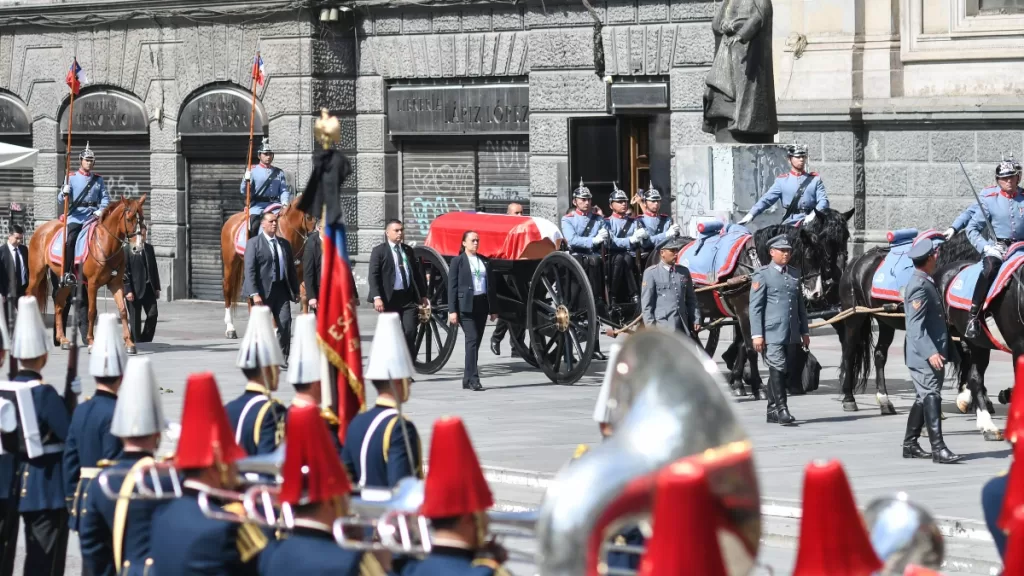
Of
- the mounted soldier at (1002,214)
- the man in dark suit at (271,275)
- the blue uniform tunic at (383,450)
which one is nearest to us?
the blue uniform tunic at (383,450)

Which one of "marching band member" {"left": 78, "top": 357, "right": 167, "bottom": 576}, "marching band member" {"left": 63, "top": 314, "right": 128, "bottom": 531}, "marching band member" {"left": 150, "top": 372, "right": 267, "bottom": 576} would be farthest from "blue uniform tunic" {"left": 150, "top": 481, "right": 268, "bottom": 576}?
"marching band member" {"left": 63, "top": 314, "right": 128, "bottom": 531}

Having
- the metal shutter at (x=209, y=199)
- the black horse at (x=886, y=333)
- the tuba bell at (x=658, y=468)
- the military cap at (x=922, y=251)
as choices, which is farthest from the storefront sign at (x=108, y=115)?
the tuba bell at (x=658, y=468)

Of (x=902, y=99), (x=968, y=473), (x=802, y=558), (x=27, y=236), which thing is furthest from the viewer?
(x=27, y=236)

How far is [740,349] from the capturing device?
16.4 meters

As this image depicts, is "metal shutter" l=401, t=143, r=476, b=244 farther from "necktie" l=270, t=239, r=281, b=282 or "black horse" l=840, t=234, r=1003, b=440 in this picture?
"black horse" l=840, t=234, r=1003, b=440

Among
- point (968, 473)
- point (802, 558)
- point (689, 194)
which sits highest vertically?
point (689, 194)

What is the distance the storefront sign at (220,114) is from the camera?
26.7 metres

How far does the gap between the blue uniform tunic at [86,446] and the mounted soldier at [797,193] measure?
10.0 meters

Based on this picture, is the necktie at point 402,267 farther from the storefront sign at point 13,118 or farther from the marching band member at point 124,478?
the storefront sign at point 13,118

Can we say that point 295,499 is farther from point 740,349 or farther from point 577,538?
point 740,349

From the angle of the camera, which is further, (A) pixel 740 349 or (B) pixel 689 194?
(B) pixel 689 194

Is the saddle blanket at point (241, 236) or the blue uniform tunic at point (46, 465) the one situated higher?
the saddle blanket at point (241, 236)

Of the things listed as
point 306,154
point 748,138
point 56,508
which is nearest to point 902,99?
point 748,138

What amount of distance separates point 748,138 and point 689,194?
87cm
